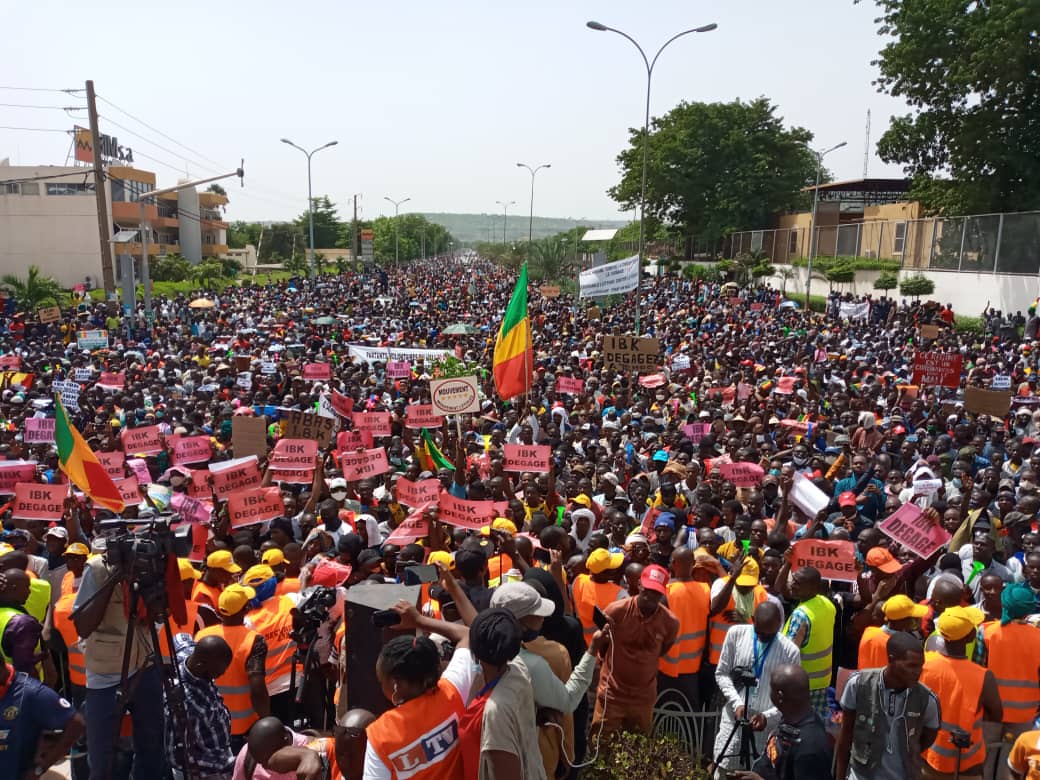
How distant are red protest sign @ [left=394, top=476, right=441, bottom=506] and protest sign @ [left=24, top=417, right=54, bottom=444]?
17.3 ft

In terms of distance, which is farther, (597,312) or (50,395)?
(597,312)

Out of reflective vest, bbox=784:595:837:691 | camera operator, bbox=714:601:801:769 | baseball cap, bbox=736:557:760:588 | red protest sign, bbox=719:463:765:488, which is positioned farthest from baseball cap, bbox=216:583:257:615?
red protest sign, bbox=719:463:765:488

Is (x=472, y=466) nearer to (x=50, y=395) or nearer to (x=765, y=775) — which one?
(x=765, y=775)

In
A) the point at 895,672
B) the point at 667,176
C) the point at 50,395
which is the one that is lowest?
the point at 50,395

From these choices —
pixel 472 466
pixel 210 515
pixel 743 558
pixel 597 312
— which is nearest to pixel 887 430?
pixel 472 466

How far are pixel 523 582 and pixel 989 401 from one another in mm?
9782

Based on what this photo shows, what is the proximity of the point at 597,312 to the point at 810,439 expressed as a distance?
18.5 metres

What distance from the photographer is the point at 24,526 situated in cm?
778

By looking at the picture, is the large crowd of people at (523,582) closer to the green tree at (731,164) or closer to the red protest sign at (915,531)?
the red protest sign at (915,531)

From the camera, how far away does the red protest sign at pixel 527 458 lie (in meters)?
9.02

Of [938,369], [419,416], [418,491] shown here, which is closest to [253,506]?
[418,491]

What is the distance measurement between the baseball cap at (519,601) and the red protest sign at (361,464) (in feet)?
17.8

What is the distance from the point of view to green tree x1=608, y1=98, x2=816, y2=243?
49.1 metres

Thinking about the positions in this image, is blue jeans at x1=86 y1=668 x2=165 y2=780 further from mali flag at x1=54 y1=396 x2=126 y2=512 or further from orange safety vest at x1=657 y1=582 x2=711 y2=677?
mali flag at x1=54 y1=396 x2=126 y2=512
